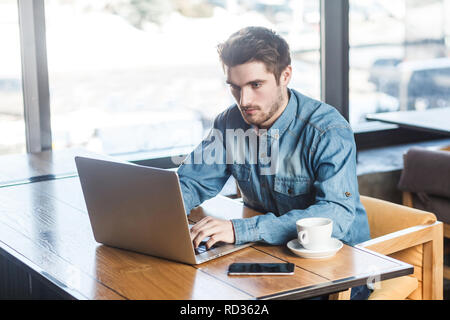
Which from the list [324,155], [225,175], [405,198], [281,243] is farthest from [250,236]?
[405,198]

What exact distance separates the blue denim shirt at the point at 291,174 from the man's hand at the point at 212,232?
0.02 m

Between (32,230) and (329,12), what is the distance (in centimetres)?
235

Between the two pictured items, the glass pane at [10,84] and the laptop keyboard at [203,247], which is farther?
the glass pane at [10,84]

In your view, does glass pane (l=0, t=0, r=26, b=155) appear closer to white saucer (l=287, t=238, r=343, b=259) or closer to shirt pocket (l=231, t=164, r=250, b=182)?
shirt pocket (l=231, t=164, r=250, b=182)

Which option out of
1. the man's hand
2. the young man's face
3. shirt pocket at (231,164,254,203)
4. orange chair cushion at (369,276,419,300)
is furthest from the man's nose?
orange chair cushion at (369,276,419,300)

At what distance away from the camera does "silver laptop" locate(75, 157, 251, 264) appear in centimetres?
151

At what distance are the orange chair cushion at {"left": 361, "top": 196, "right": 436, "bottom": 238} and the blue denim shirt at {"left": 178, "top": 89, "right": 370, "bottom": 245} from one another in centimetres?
10

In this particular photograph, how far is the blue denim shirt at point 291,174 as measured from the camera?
5.71ft

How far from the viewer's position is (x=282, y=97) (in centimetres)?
204

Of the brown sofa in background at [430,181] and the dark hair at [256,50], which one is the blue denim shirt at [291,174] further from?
the brown sofa in background at [430,181]

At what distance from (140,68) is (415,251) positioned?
1.75 meters

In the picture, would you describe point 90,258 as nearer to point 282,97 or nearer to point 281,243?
point 281,243

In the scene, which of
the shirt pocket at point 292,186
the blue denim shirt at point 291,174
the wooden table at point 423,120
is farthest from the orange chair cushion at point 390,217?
the wooden table at point 423,120

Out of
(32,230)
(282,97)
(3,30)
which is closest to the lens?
(32,230)
